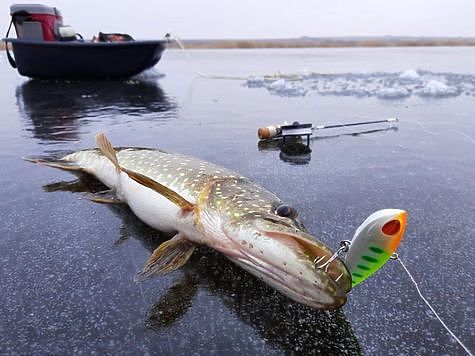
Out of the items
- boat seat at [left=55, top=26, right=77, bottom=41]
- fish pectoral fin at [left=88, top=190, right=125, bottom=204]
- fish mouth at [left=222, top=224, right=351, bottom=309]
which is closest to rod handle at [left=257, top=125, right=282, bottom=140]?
fish pectoral fin at [left=88, top=190, right=125, bottom=204]

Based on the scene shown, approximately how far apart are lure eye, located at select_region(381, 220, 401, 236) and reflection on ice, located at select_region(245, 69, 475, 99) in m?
9.14

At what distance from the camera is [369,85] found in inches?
489

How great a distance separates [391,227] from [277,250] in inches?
21.5

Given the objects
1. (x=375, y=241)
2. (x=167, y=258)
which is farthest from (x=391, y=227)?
(x=167, y=258)

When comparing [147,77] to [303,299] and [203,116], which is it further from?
[303,299]

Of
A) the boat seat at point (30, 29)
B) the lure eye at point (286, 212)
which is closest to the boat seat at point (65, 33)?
the boat seat at point (30, 29)

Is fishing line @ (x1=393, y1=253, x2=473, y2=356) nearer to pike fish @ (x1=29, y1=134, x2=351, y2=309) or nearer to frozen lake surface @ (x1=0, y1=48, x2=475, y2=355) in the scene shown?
frozen lake surface @ (x1=0, y1=48, x2=475, y2=355)

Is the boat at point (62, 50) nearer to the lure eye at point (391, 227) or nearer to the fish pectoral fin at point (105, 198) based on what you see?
the fish pectoral fin at point (105, 198)

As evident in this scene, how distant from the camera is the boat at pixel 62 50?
1246 centimetres

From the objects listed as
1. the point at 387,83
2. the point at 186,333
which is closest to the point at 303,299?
the point at 186,333

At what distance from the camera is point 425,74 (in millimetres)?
15594

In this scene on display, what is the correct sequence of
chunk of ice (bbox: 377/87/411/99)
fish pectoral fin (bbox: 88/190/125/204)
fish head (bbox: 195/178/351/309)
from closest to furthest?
fish head (bbox: 195/178/351/309), fish pectoral fin (bbox: 88/190/125/204), chunk of ice (bbox: 377/87/411/99)

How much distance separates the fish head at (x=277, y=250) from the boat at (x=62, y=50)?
11.6 metres

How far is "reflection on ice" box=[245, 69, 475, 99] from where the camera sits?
10383 mm
